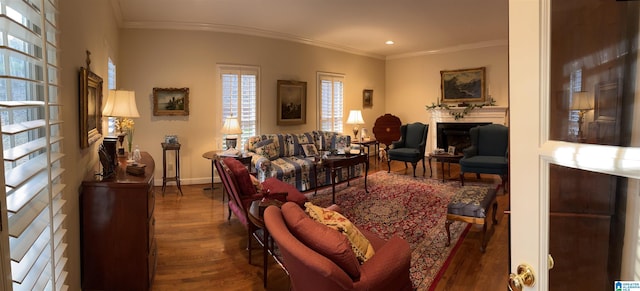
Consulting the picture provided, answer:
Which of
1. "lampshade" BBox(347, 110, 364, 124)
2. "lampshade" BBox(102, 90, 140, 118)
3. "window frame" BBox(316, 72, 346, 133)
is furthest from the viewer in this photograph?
"lampshade" BBox(347, 110, 364, 124)

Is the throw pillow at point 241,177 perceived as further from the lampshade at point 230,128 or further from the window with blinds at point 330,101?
the window with blinds at point 330,101

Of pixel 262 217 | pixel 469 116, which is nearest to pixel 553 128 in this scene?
pixel 262 217

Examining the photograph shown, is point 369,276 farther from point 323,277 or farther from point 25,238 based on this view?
point 25,238

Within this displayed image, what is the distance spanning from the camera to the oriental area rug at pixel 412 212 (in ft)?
10.5

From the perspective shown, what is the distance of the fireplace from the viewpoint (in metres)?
8.58

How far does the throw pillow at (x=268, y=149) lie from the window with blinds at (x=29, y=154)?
3980 mm

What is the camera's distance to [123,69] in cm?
593

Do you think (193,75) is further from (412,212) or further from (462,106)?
(462,106)

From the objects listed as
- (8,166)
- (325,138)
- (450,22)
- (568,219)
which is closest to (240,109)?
(325,138)

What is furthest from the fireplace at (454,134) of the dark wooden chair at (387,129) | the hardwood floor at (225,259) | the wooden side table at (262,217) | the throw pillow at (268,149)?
the wooden side table at (262,217)

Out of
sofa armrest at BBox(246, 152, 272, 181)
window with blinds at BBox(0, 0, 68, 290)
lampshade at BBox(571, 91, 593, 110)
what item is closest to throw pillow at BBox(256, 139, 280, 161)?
sofa armrest at BBox(246, 152, 272, 181)

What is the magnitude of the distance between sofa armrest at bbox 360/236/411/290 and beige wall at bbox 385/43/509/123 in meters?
7.31

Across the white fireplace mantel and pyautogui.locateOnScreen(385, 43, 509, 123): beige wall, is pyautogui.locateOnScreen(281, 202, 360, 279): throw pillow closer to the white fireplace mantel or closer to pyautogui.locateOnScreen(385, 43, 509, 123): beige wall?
the white fireplace mantel

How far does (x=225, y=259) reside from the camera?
320 cm
